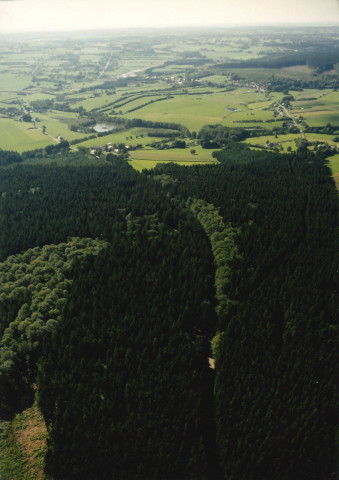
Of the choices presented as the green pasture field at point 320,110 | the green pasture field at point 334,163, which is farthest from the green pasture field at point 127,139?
the green pasture field at point 320,110

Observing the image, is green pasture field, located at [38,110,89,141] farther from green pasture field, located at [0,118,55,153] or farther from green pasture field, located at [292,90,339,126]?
green pasture field, located at [292,90,339,126]

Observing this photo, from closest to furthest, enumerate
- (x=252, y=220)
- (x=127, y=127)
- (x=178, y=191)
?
(x=252, y=220) < (x=178, y=191) < (x=127, y=127)

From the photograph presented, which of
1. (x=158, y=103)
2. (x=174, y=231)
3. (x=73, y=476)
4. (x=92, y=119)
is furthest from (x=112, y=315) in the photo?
(x=158, y=103)

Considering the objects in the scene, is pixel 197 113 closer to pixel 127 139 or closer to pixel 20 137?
pixel 127 139

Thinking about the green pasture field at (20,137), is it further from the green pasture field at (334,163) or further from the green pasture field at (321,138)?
the green pasture field at (334,163)

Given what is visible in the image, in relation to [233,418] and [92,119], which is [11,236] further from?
[92,119]

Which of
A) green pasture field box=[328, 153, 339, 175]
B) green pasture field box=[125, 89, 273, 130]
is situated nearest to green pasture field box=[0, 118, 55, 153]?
green pasture field box=[125, 89, 273, 130]
